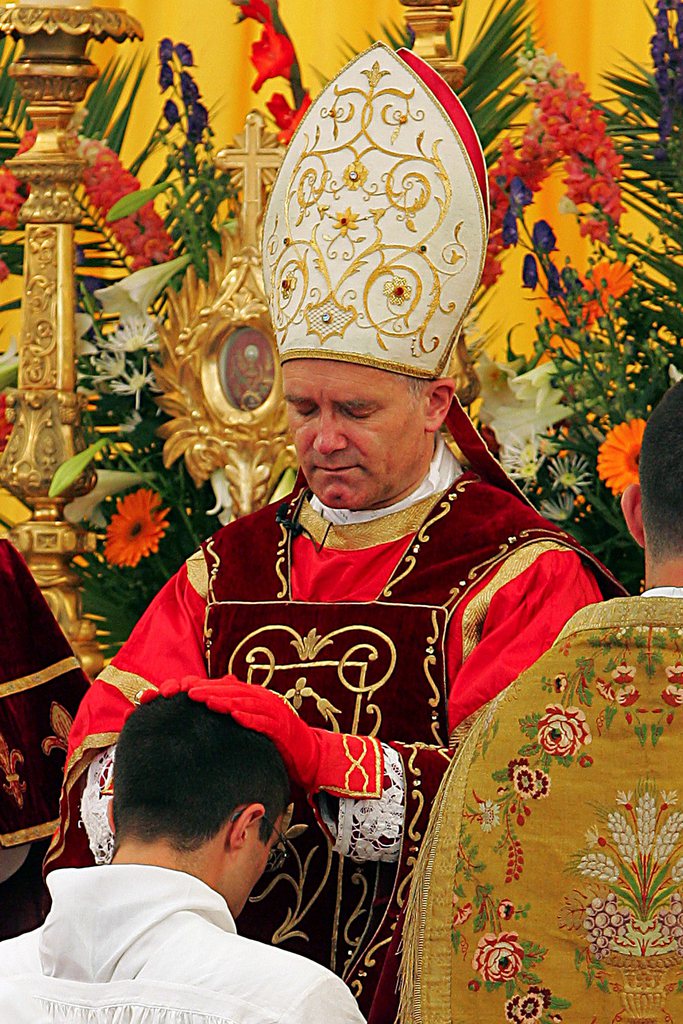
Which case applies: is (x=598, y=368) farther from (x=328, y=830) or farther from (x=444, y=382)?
(x=328, y=830)

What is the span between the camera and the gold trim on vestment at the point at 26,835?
3.95 meters

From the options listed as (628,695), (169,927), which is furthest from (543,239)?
(169,927)

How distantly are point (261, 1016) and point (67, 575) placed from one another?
2355 millimetres

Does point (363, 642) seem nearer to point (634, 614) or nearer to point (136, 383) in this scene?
point (634, 614)

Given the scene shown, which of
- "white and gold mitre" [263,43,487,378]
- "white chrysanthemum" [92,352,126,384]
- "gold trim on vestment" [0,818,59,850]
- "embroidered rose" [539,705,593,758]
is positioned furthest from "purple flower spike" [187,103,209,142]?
"embroidered rose" [539,705,593,758]

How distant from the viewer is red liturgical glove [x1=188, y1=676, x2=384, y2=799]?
288 centimetres

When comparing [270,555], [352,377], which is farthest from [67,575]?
[352,377]

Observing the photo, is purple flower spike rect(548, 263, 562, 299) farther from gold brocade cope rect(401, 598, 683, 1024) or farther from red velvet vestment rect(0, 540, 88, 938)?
gold brocade cope rect(401, 598, 683, 1024)

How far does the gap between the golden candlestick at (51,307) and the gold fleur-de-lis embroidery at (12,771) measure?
1.51 ft

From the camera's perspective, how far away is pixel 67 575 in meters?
4.50

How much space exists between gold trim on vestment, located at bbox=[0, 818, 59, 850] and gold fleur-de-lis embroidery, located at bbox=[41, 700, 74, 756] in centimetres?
15

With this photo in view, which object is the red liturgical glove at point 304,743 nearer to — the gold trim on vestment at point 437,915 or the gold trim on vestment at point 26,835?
the gold trim on vestment at point 437,915

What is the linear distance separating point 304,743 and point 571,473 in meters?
1.25

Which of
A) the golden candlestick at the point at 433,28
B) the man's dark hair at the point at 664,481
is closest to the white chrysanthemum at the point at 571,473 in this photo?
the golden candlestick at the point at 433,28
